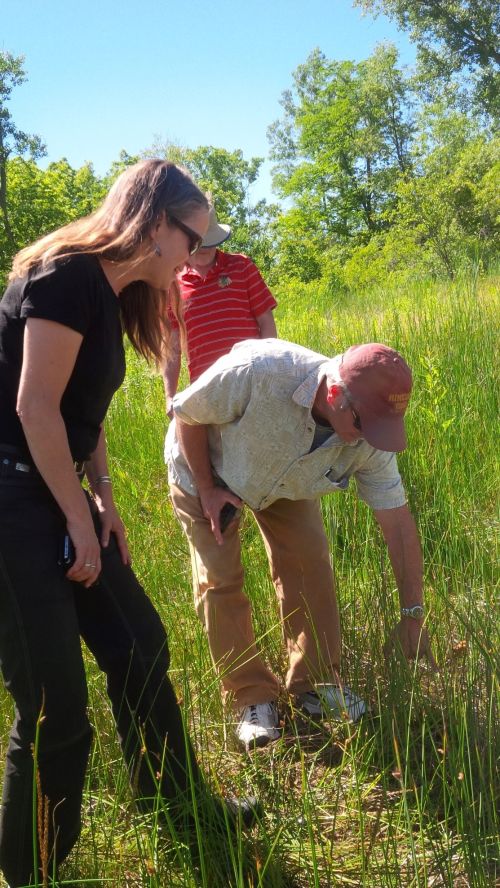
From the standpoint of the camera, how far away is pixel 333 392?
6.22 ft

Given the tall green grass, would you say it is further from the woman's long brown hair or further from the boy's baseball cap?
the boy's baseball cap

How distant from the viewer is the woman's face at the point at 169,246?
5.64 feet

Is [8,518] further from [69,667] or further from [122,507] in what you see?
[122,507]

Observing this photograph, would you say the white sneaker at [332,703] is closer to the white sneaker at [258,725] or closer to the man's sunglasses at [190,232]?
the white sneaker at [258,725]

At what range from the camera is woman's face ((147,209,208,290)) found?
5.64 ft

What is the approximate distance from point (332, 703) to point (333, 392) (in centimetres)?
97

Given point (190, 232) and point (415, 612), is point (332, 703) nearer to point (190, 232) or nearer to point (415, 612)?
point (415, 612)

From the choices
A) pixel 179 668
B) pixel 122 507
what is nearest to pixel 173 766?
pixel 179 668

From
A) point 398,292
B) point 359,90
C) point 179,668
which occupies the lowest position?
point 179,668

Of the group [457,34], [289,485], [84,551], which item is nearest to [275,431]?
[289,485]

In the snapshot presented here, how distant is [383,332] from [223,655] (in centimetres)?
→ 370

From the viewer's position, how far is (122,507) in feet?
12.6

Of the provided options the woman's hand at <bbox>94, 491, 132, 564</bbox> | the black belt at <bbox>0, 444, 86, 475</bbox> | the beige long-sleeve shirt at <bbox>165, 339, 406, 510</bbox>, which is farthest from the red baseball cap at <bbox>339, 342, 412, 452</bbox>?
the black belt at <bbox>0, 444, 86, 475</bbox>

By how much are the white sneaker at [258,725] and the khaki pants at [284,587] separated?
0.08 feet
